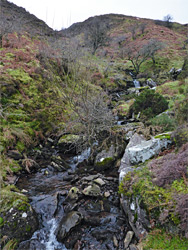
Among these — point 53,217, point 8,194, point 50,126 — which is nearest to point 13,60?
point 50,126

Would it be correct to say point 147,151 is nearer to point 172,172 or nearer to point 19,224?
point 172,172

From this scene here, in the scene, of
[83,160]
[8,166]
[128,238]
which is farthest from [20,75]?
[128,238]

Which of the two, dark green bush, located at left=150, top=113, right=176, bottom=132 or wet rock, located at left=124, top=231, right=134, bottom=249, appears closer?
wet rock, located at left=124, top=231, right=134, bottom=249

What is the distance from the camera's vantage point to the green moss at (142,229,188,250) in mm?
2459

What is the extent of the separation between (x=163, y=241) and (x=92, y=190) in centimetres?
280

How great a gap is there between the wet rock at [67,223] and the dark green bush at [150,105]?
258 inches

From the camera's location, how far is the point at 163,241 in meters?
2.65

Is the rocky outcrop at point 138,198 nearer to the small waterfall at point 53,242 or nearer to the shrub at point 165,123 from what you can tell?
the shrub at point 165,123

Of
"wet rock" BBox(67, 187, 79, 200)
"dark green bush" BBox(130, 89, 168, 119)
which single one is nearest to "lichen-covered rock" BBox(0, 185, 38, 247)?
"wet rock" BBox(67, 187, 79, 200)

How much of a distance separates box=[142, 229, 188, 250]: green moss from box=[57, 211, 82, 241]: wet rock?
5.89 feet

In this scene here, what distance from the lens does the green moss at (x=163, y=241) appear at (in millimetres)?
2459

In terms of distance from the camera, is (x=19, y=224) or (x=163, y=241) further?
(x=19, y=224)

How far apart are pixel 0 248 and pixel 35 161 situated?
4.29 meters

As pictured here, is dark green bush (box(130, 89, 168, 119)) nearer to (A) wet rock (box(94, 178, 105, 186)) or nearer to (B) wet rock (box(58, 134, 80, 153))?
(B) wet rock (box(58, 134, 80, 153))
